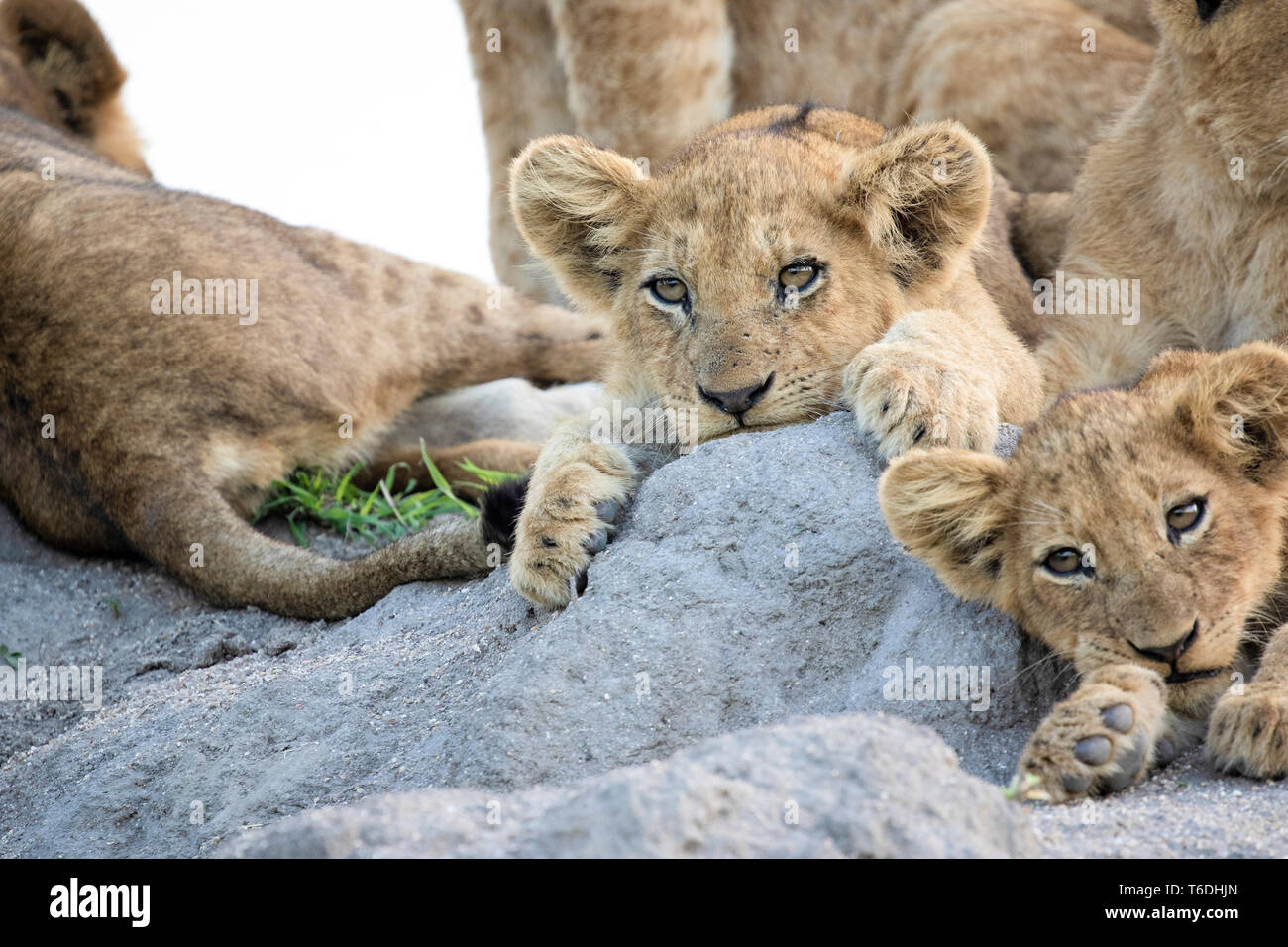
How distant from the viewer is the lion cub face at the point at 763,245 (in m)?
3.23

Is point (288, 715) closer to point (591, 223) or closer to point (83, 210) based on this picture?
point (591, 223)

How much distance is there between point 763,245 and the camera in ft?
10.7

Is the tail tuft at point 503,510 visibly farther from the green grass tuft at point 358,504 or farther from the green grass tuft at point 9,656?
the green grass tuft at point 9,656

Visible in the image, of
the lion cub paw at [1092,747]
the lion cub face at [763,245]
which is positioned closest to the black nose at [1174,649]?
the lion cub paw at [1092,747]

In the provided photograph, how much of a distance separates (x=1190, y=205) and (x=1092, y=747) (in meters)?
2.04

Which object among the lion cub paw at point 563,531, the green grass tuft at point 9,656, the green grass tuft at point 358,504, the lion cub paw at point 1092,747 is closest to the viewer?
the lion cub paw at point 1092,747

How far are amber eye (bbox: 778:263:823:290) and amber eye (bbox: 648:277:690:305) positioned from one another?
233 millimetres

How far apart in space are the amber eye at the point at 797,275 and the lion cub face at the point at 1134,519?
0.68m

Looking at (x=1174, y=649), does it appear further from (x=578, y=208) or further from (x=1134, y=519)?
(x=578, y=208)

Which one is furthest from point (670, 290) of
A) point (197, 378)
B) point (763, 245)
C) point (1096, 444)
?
point (197, 378)

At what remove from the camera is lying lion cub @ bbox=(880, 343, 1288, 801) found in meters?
2.40

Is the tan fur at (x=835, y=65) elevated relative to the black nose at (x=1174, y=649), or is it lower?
elevated

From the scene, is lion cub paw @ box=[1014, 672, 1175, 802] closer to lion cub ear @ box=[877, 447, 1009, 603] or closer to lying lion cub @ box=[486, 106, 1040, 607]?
lion cub ear @ box=[877, 447, 1009, 603]

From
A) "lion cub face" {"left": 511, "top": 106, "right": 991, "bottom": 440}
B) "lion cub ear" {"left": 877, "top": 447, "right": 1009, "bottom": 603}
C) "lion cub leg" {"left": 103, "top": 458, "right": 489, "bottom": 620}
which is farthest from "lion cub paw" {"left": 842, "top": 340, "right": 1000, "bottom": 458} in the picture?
"lion cub leg" {"left": 103, "top": 458, "right": 489, "bottom": 620}
